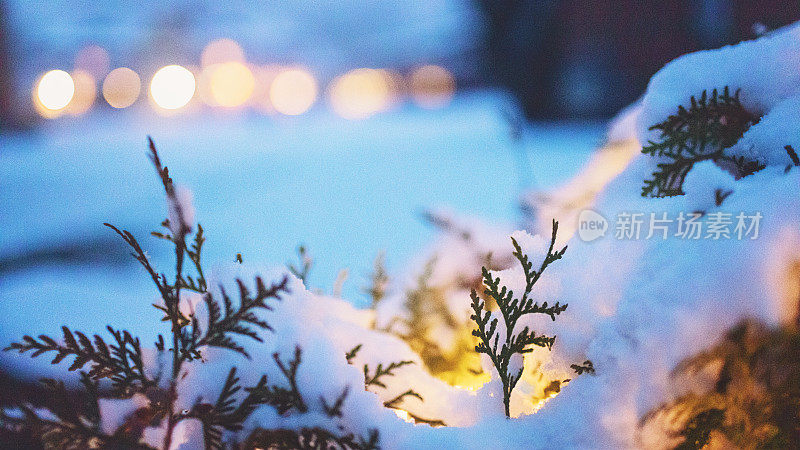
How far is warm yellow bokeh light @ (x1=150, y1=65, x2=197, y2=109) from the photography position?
2253 cm

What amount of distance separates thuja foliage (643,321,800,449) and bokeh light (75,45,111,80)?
105 feet

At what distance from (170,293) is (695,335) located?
0.89 meters

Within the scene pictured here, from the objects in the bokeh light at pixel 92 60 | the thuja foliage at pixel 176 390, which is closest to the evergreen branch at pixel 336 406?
the thuja foliage at pixel 176 390

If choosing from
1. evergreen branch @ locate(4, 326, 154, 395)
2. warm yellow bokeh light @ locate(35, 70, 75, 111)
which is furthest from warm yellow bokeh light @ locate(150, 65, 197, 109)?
evergreen branch @ locate(4, 326, 154, 395)

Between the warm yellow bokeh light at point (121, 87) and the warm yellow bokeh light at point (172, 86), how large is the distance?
15.2 feet

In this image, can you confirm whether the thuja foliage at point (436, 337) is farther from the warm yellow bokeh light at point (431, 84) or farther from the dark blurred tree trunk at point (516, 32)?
the warm yellow bokeh light at point (431, 84)

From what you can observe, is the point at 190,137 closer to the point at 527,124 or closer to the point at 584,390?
the point at 527,124

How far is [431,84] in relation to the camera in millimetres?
34031

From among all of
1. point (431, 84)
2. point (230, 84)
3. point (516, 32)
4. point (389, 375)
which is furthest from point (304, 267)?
point (431, 84)

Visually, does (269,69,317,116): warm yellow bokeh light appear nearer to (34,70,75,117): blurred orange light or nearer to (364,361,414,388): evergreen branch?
(34,70,75,117): blurred orange light

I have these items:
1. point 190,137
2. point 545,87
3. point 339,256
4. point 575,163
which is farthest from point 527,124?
point 190,137

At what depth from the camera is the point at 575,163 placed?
11.2 m

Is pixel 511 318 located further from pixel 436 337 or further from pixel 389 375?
pixel 436 337

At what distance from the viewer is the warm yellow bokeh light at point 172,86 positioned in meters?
22.5
